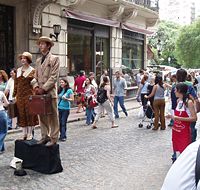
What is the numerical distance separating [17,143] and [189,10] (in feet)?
495

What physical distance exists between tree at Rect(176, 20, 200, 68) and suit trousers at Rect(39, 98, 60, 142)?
5117 cm

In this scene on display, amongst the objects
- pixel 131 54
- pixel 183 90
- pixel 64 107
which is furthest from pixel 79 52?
pixel 183 90

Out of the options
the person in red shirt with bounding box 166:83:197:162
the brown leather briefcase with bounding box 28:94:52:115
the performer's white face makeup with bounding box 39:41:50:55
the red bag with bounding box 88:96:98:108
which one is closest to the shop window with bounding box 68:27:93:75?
the red bag with bounding box 88:96:98:108

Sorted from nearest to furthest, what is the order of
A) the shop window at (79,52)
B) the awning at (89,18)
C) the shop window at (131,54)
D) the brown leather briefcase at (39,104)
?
the brown leather briefcase at (39,104), the awning at (89,18), the shop window at (79,52), the shop window at (131,54)

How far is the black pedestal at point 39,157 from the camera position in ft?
21.6

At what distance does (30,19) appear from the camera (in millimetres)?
15047

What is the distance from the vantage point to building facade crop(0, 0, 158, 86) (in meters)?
15.0

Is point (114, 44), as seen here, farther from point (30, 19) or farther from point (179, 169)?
point (179, 169)

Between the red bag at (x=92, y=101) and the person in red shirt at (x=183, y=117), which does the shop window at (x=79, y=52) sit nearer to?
the red bag at (x=92, y=101)

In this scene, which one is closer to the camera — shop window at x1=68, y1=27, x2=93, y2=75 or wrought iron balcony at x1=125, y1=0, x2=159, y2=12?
shop window at x1=68, y1=27, x2=93, y2=75

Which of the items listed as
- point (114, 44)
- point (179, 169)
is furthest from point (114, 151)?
point (114, 44)

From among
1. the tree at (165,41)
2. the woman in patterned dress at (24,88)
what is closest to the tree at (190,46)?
the tree at (165,41)

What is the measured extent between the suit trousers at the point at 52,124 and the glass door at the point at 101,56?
46.4 ft

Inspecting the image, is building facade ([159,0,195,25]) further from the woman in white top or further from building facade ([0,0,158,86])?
the woman in white top
